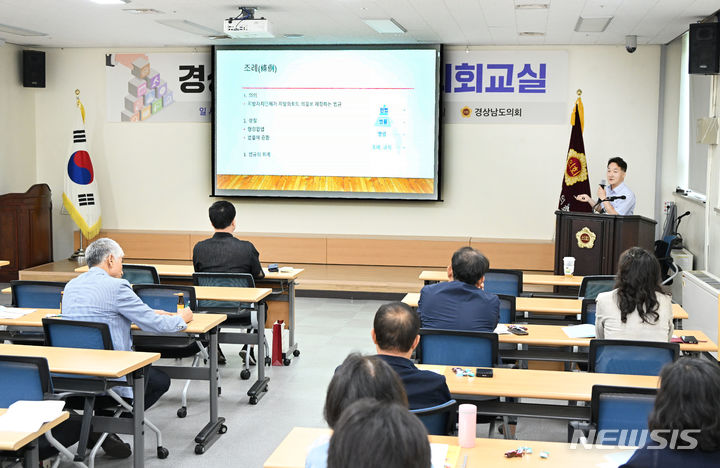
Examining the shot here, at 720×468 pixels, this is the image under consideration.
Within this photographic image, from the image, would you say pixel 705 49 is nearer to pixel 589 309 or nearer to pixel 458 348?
→ pixel 589 309

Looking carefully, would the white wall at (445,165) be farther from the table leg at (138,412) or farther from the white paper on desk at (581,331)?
the table leg at (138,412)

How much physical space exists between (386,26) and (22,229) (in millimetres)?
5484

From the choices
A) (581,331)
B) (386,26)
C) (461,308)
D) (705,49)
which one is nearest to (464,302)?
(461,308)

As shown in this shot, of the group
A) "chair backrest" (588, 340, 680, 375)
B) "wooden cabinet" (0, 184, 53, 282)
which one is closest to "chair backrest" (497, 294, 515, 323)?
"chair backrest" (588, 340, 680, 375)

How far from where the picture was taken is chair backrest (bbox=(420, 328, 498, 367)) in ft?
12.9

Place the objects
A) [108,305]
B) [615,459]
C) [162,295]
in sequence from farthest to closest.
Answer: [162,295], [108,305], [615,459]

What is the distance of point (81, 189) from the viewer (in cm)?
1038

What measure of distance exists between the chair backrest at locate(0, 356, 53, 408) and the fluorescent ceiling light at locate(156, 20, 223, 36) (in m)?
5.98

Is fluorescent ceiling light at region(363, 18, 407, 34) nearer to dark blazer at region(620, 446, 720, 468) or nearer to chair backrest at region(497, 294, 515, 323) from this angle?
chair backrest at region(497, 294, 515, 323)

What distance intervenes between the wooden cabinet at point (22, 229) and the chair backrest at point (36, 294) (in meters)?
5.21

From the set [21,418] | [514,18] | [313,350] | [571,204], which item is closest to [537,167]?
[571,204]

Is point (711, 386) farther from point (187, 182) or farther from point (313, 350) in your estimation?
point (187, 182)

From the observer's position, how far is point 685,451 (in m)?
2.02

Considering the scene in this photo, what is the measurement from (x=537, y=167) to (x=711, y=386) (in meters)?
8.14
